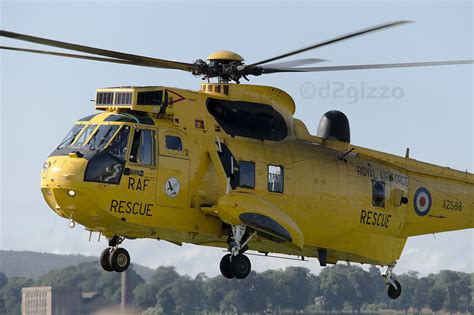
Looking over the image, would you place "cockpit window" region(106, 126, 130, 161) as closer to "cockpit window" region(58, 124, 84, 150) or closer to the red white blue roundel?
"cockpit window" region(58, 124, 84, 150)

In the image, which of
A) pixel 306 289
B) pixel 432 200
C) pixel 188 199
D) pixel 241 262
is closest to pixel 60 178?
pixel 188 199

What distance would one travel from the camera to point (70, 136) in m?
24.3

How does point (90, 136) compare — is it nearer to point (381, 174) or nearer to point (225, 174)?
point (225, 174)

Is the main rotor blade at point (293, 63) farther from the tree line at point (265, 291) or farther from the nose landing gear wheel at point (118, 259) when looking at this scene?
the tree line at point (265, 291)

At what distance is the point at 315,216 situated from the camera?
87.3ft

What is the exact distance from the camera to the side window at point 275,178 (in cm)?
2572

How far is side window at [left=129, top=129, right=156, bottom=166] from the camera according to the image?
2380 centimetres

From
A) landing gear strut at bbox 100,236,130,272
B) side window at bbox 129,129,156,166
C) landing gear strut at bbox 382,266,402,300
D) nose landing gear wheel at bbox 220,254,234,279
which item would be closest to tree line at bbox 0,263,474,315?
landing gear strut at bbox 382,266,402,300

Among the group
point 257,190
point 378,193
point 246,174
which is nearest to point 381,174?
point 378,193

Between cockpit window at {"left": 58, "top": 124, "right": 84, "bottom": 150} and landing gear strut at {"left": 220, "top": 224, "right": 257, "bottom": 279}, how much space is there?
13.0ft

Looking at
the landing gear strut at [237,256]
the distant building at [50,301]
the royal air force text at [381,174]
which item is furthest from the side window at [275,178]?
the distant building at [50,301]

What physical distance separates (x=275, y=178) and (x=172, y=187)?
280 centimetres

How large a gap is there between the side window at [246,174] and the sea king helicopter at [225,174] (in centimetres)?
3

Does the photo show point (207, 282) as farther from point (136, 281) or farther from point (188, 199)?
point (188, 199)
